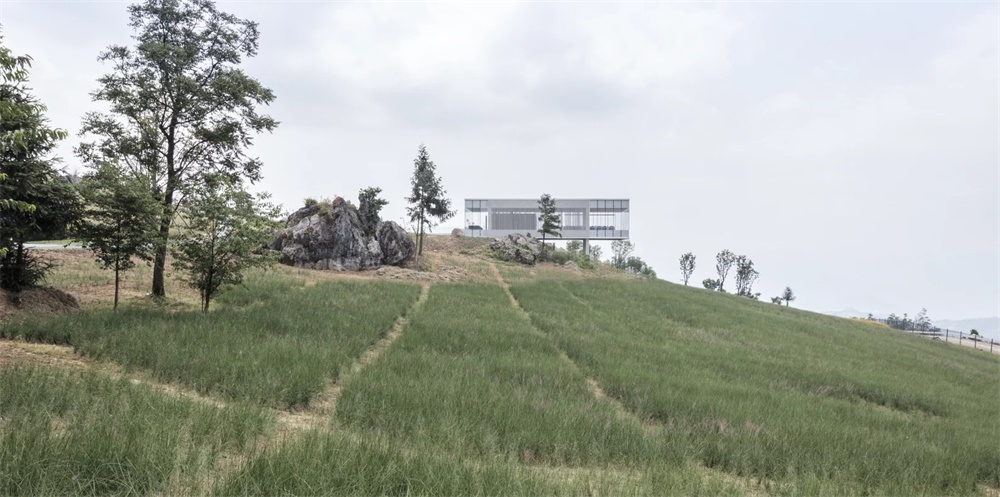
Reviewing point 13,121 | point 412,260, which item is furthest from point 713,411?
point 412,260

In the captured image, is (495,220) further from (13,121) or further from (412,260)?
(13,121)

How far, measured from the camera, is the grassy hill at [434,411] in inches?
164

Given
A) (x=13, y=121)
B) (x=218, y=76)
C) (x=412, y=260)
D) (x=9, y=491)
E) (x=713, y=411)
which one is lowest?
(x=713, y=411)

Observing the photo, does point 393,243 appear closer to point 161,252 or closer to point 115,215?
point 161,252

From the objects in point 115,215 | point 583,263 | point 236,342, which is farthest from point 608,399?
point 583,263

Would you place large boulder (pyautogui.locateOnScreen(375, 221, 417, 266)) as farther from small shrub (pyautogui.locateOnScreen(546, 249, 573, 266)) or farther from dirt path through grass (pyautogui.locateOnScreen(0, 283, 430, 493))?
dirt path through grass (pyautogui.locateOnScreen(0, 283, 430, 493))

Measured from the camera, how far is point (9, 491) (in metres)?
3.53

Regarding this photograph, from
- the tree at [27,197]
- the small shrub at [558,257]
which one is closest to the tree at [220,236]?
the tree at [27,197]

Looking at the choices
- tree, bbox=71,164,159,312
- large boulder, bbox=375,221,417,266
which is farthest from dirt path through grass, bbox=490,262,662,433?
large boulder, bbox=375,221,417,266

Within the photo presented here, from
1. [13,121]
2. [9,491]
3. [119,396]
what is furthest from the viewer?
[13,121]

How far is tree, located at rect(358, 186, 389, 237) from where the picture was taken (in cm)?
3566

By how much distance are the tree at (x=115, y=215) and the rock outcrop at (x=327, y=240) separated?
1658 cm

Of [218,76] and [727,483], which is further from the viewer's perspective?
[218,76]

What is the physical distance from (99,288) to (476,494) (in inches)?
719
